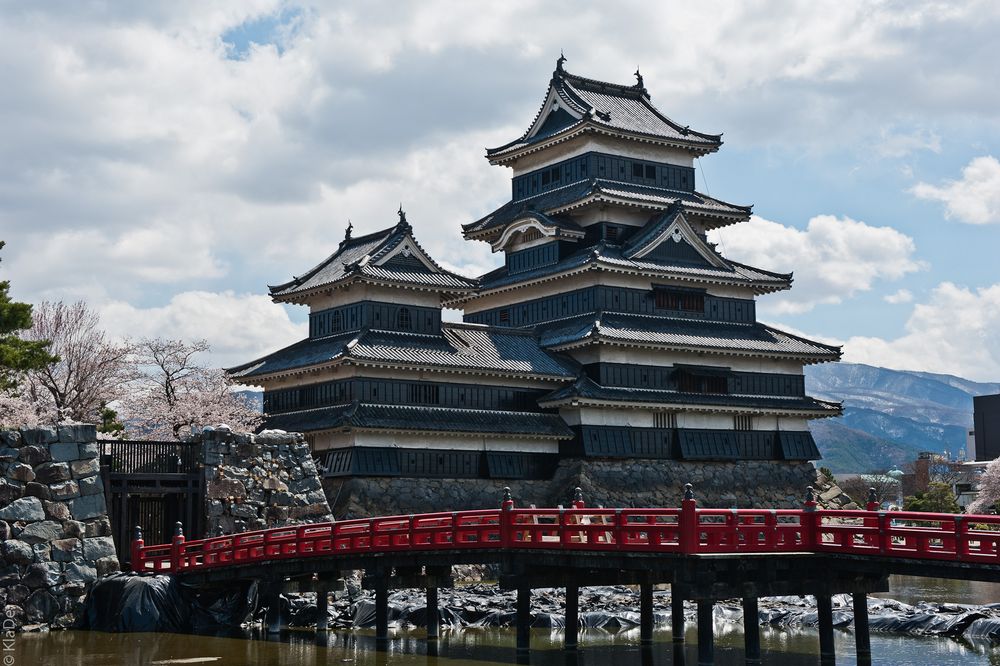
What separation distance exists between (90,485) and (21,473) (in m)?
1.90

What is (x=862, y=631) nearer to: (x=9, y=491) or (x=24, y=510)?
(x=24, y=510)

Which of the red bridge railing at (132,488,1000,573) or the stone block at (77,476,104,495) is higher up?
the stone block at (77,476,104,495)

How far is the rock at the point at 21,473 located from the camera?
36812 millimetres

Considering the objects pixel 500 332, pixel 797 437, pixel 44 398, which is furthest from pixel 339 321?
pixel 797 437

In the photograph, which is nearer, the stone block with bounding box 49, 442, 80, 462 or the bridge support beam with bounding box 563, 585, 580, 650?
the bridge support beam with bounding box 563, 585, 580, 650

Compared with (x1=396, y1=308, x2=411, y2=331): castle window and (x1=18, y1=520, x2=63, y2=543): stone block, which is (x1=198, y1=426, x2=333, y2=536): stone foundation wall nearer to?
(x1=18, y1=520, x2=63, y2=543): stone block

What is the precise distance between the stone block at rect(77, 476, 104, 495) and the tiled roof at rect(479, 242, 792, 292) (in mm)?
27162

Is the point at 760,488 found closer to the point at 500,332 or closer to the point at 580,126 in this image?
the point at 500,332

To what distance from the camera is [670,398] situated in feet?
197

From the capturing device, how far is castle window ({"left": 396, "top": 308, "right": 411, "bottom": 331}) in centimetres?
5516

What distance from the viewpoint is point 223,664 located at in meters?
31.1

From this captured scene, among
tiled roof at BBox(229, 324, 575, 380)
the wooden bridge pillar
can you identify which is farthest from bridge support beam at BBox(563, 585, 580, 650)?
tiled roof at BBox(229, 324, 575, 380)

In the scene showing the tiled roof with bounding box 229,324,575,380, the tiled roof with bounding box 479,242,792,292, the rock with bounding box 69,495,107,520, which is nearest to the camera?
the rock with bounding box 69,495,107,520

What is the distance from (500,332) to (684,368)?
8770 mm
